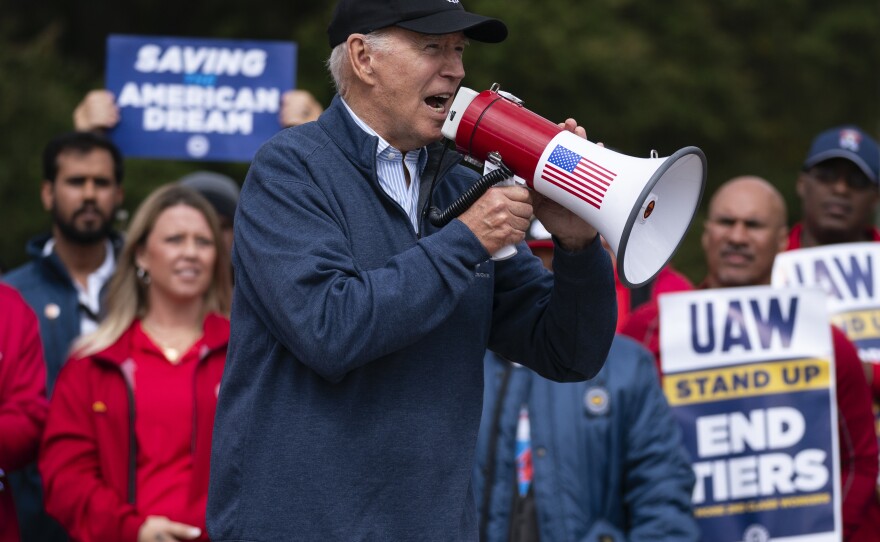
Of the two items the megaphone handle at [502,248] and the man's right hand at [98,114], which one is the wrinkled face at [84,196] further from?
the megaphone handle at [502,248]

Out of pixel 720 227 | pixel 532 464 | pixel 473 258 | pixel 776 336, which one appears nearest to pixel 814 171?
pixel 720 227

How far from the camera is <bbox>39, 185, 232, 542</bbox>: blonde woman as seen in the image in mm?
4762

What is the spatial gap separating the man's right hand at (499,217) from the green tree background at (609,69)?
30.3 ft

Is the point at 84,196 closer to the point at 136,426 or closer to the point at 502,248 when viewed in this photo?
the point at 136,426

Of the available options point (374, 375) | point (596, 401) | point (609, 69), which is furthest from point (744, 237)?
point (609, 69)

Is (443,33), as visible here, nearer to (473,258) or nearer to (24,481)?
(473,258)

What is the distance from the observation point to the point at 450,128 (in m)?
3.26

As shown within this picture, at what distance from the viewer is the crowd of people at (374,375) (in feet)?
10.0

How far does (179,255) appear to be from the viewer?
534cm

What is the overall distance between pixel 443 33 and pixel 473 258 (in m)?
0.54

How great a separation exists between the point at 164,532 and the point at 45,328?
5.24 feet

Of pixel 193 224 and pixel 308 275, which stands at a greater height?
pixel 193 224

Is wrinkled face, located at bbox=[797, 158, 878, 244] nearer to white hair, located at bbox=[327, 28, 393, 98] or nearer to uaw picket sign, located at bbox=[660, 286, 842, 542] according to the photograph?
uaw picket sign, located at bbox=[660, 286, 842, 542]

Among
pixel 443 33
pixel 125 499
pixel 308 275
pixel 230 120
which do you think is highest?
pixel 230 120
